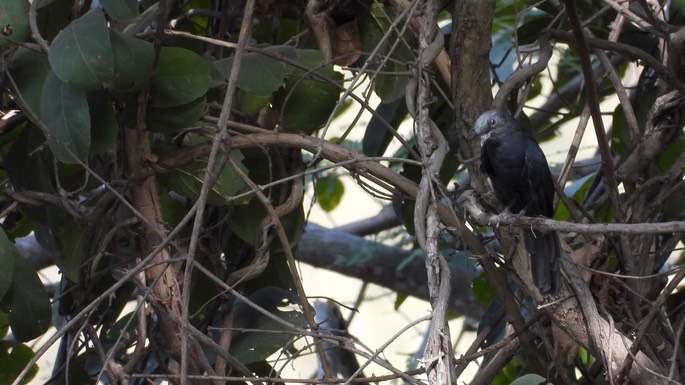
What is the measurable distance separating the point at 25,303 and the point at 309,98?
0.92 m

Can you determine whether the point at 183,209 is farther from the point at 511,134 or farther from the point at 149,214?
the point at 511,134

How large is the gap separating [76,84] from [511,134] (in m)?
1.34

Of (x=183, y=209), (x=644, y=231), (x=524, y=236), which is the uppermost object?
(x=183, y=209)

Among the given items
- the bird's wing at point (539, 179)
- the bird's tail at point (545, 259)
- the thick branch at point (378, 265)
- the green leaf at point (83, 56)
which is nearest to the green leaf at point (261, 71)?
the green leaf at point (83, 56)

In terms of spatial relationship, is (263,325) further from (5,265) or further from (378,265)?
(378,265)

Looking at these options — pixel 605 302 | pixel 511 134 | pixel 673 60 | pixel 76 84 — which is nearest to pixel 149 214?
pixel 76 84

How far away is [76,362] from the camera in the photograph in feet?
9.03

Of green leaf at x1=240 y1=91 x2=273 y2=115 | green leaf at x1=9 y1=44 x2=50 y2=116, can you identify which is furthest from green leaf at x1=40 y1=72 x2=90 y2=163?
green leaf at x1=240 y1=91 x2=273 y2=115

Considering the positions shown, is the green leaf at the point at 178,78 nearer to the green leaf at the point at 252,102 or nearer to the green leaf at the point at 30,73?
the green leaf at the point at 30,73

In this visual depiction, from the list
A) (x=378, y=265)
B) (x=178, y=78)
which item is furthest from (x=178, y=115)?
(x=378, y=265)

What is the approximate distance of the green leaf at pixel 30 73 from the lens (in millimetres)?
2129

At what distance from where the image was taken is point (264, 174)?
8.80ft

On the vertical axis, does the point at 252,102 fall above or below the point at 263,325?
above

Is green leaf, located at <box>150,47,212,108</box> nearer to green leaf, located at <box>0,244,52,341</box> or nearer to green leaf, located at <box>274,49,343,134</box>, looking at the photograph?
green leaf, located at <box>274,49,343,134</box>
